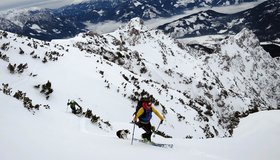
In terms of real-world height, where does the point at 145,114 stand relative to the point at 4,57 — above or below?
above


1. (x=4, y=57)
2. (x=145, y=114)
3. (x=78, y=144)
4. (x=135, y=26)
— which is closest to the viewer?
(x=78, y=144)

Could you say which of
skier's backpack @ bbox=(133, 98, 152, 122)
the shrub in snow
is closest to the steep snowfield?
skier's backpack @ bbox=(133, 98, 152, 122)

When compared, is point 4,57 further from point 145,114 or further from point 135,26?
point 135,26

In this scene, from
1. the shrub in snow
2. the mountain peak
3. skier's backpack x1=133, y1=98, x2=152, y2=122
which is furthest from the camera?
the mountain peak

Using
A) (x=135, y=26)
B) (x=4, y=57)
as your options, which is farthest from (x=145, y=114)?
(x=135, y=26)

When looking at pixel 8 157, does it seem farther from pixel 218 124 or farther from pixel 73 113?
pixel 218 124

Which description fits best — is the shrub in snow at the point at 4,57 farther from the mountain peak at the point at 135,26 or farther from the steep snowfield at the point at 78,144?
the mountain peak at the point at 135,26

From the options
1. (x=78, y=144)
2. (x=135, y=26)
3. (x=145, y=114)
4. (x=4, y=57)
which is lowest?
(x=135, y=26)

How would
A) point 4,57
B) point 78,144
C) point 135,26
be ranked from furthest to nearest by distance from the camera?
point 135,26, point 4,57, point 78,144

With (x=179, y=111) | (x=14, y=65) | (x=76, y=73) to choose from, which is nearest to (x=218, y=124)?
(x=179, y=111)

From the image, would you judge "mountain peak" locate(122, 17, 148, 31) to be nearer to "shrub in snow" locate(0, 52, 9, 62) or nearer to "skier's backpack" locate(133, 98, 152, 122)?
"shrub in snow" locate(0, 52, 9, 62)

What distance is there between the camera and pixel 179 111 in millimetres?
32312

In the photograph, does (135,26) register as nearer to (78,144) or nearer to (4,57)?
(4,57)

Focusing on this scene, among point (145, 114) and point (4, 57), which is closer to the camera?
point (145, 114)
